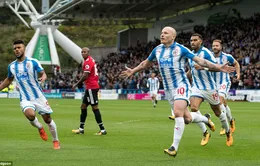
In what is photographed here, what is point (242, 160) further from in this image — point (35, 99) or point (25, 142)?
point (25, 142)

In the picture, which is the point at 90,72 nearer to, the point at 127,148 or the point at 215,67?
the point at 127,148

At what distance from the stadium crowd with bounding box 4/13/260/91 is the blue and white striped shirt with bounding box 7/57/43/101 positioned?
2582 centimetres

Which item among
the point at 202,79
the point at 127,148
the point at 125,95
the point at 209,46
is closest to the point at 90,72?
the point at 202,79

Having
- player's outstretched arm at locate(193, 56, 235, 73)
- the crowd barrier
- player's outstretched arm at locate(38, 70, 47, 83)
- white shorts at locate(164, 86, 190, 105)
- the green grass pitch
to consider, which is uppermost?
player's outstretched arm at locate(193, 56, 235, 73)

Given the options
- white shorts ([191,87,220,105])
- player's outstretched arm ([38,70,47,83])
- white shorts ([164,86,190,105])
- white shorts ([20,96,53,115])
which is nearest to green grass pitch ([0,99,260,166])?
white shorts ([20,96,53,115])

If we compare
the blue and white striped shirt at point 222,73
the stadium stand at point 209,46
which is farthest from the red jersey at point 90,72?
the stadium stand at point 209,46

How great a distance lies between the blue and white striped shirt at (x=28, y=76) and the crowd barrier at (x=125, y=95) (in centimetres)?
2715

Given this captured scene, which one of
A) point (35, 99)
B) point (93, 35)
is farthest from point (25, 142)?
point (93, 35)

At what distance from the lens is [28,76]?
11.3 m

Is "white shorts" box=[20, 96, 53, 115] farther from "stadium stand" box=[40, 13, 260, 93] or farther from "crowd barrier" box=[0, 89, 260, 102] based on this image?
"crowd barrier" box=[0, 89, 260, 102]

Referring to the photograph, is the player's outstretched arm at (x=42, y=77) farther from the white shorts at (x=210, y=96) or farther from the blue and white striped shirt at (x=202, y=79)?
the white shorts at (x=210, y=96)

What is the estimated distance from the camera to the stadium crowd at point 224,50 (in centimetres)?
3872

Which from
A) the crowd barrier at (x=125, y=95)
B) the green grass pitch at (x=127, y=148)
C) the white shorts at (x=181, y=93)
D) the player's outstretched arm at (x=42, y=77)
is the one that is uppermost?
the player's outstretched arm at (x=42, y=77)

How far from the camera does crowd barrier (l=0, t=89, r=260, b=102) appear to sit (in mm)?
37375
